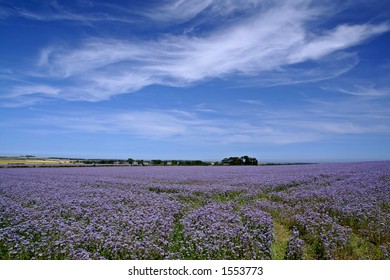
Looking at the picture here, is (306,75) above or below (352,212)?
above

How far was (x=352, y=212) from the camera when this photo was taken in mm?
5863

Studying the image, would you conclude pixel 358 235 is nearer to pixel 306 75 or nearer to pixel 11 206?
pixel 306 75

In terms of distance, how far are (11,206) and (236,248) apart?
561 centimetres

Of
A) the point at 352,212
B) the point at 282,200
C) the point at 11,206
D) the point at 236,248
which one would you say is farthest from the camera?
the point at 282,200

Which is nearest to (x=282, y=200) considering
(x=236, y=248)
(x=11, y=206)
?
(x=236, y=248)

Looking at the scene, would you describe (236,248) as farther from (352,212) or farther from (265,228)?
(352,212)
